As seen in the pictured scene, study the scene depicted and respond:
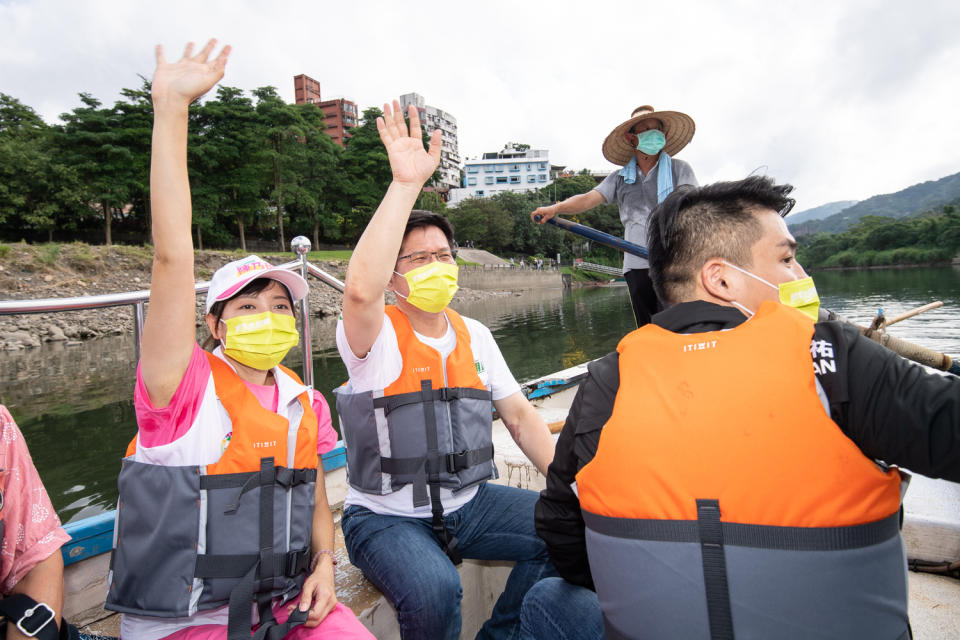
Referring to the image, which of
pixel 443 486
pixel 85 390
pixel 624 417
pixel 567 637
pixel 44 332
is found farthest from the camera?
pixel 44 332

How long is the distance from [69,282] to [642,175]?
25.4m

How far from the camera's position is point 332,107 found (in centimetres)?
8869

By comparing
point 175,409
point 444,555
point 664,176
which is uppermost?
point 664,176

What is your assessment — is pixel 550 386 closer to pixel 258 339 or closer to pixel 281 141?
pixel 258 339

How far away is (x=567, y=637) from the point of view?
129 cm

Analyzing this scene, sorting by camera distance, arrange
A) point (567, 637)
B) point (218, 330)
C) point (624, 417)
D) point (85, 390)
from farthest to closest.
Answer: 1. point (85, 390)
2. point (218, 330)
3. point (567, 637)
4. point (624, 417)

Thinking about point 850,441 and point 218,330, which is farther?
point 218,330

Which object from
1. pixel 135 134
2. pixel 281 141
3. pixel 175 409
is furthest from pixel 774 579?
pixel 281 141

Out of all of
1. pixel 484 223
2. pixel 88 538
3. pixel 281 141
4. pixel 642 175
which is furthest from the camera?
pixel 484 223

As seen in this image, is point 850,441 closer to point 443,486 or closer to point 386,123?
point 443,486

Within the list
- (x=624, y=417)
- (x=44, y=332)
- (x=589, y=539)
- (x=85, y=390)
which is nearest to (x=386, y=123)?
(x=624, y=417)

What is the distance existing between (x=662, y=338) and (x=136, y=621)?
5.38ft

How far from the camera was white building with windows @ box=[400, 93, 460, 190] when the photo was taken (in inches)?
3826

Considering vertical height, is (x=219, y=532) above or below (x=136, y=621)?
above
